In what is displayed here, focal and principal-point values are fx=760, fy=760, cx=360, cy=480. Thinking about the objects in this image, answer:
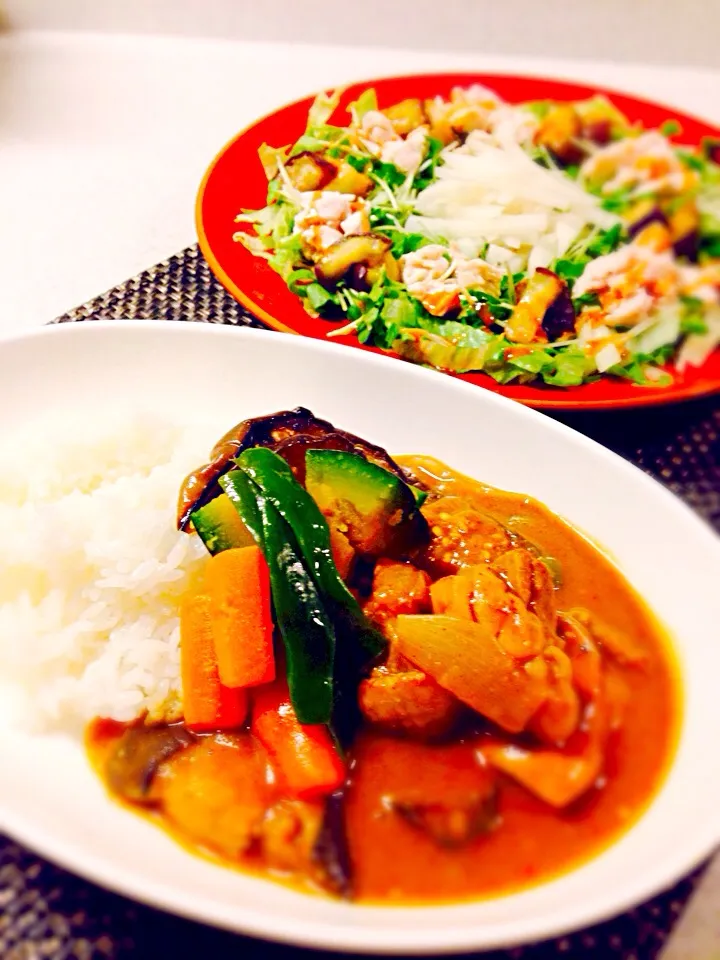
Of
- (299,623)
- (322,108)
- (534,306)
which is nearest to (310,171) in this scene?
(322,108)

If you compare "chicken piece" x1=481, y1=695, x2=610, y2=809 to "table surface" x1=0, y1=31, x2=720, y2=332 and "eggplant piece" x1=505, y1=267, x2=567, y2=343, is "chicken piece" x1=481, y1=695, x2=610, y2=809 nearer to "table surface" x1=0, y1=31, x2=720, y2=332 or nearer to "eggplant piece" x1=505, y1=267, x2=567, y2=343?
"eggplant piece" x1=505, y1=267, x2=567, y2=343

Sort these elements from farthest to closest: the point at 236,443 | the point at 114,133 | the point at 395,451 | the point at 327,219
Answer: the point at 114,133 → the point at 327,219 → the point at 395,451 → the point at 236,443

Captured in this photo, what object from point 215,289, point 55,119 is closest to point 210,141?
point 55,119

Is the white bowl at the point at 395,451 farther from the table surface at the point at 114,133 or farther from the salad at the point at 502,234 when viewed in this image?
the table surface at the point at 114,133

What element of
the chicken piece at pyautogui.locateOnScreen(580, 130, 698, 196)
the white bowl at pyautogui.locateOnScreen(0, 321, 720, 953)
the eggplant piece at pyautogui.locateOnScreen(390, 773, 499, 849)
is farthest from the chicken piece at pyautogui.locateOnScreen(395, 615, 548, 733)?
the chicken piece at pyautogui.locateOnScreen(580, 130, 698, 196)

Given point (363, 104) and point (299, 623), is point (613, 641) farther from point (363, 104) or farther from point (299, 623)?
point (363, 104)
